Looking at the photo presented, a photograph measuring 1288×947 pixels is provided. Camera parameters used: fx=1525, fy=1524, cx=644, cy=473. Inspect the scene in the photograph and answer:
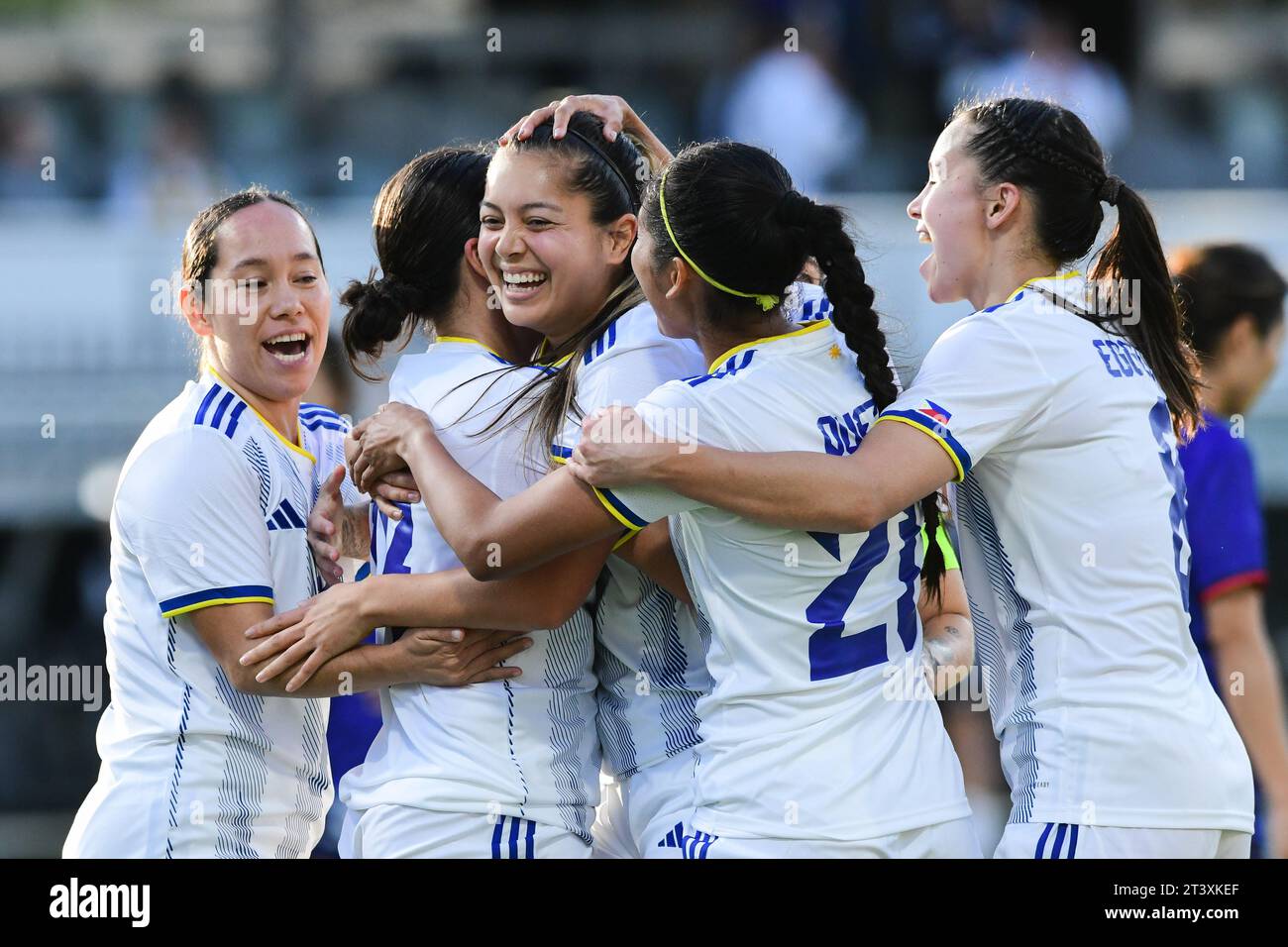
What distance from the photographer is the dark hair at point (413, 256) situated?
3.05 meters

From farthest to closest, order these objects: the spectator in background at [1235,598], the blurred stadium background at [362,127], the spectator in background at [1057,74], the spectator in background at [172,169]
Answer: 1. the spectator in background at [172,169]
2. the spectator in background at [1057,74]
3. the blurred stadium background at [362,127]
4. the spectator in background at [1235,598]

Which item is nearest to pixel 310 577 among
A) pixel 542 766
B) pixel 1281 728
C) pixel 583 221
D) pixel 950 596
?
pixel 542 766

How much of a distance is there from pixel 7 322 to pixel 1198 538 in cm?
673

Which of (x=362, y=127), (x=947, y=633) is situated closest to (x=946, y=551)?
(x=947, y=633)

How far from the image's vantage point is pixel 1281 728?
11.9ft

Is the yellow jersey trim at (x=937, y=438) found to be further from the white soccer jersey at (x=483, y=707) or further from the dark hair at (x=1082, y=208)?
the white soccer jersey at (x=483, y=707)

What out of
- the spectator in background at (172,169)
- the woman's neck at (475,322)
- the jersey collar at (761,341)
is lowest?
the jersey collar at (761,341)

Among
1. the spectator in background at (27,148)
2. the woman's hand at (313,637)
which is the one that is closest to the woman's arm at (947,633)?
the woman's hand at (313,637)

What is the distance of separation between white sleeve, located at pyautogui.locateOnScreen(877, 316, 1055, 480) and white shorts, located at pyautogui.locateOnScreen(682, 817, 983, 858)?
619 millimetres

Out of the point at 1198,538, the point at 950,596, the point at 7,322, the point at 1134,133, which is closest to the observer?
the point at 950,596

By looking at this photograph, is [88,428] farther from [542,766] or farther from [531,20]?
[542,766]

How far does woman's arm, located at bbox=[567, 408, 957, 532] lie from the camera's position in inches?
99.7

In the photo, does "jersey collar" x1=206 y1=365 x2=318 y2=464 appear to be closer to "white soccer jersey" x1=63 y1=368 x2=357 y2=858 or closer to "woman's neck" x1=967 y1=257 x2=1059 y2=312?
"white soccer jersey" x1=63 y1=368 x2=357 y2=858

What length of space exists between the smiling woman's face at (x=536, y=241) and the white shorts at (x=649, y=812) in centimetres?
91
